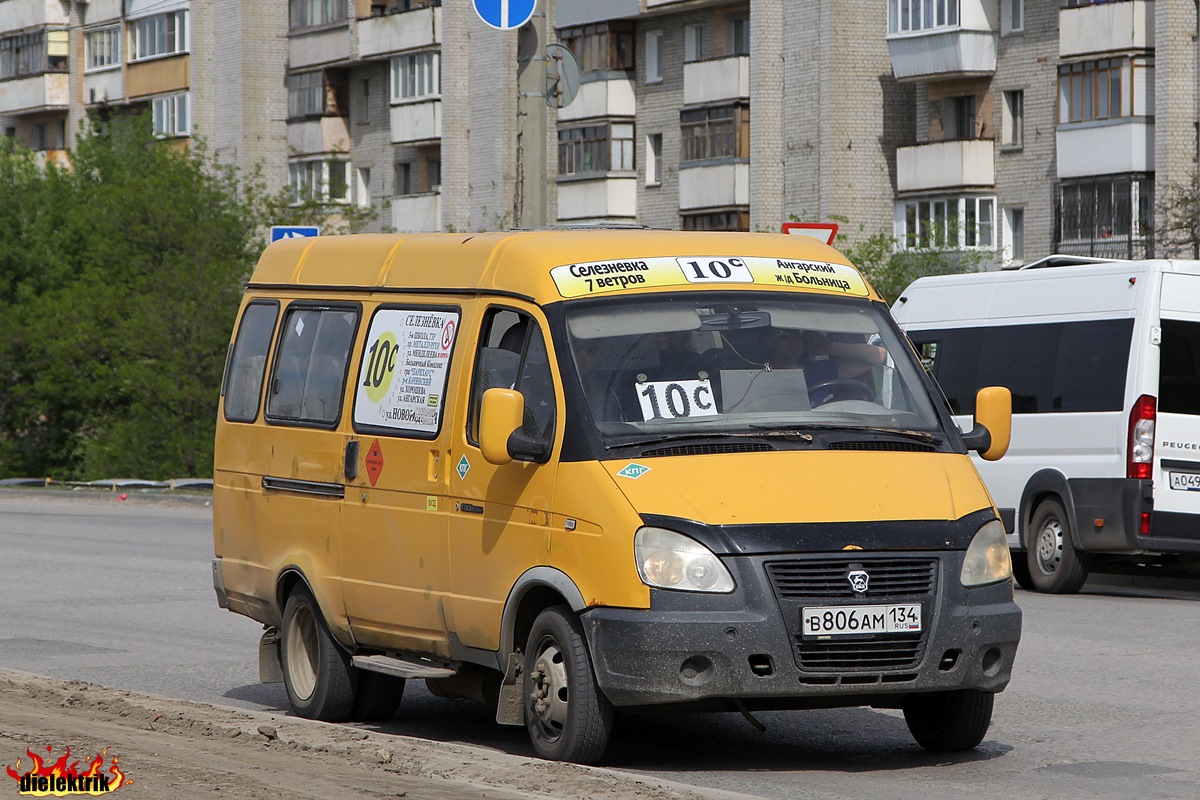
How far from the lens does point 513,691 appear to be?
8516 millimetres

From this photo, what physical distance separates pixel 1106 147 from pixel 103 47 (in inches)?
1841

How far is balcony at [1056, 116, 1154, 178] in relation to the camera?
44.0 meters

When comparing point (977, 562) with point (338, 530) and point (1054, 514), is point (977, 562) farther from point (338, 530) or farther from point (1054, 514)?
point (1054, 514)

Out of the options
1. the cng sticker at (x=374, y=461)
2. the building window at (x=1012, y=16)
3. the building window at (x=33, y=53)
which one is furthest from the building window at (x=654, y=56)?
the cng sticker at (x=374, y=461)

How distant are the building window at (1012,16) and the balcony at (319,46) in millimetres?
25568

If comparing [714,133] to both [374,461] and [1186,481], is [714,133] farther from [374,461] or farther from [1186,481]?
[374,461]

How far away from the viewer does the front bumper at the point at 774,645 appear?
25.6 feet

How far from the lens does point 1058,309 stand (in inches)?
683

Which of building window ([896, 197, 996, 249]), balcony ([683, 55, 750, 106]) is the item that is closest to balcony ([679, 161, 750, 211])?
balcony ([683, 55, 750, 106])

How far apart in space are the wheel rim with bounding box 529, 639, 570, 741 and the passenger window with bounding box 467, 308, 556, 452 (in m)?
0.87

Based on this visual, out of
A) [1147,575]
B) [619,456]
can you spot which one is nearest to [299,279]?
[619,456]

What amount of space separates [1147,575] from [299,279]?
11.0m

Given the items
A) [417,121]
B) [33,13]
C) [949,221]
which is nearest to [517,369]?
[949,221]

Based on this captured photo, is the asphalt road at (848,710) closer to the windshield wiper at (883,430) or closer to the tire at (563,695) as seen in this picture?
the tire at (563,695)
